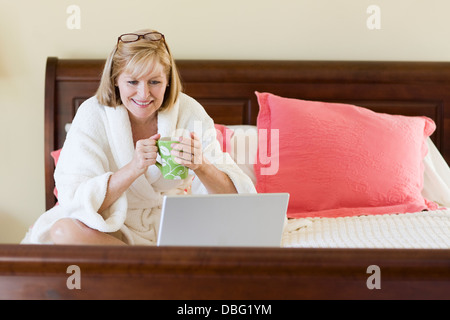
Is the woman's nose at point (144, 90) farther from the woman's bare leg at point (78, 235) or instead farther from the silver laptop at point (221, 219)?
the silver laptop at point (221, 219)

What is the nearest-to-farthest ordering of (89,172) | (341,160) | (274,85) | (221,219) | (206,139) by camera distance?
1. (221,219)
2. (89,172)
3. (206,139)
4. (341,160)
5. (274,85)

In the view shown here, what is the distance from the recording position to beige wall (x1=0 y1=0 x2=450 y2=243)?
2750mm

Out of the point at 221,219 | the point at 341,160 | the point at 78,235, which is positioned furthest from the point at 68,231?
the point at 341,160

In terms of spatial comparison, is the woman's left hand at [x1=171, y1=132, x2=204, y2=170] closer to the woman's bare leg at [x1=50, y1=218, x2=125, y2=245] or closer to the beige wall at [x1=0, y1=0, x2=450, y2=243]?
the woman's bare leg at [x1=50, y1=218, x2=125, y2=245]

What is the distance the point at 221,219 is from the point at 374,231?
735 millimetres

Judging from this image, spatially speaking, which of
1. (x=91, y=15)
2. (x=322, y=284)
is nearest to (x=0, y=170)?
(x=91, y=15)

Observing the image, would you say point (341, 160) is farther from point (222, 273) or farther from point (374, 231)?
point (222, 273)

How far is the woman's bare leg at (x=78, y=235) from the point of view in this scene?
188cm

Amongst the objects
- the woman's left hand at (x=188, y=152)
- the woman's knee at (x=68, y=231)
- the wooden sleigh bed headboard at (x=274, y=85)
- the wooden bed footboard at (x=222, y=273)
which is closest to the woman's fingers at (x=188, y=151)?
the woman's left hand at (x=188, y=152)

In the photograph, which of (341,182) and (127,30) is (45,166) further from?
(341,182)

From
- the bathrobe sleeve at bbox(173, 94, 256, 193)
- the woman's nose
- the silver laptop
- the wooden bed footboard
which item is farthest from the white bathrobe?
the wooden bed footboard

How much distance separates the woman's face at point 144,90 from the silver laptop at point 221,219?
62 centimetres

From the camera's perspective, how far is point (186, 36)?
2.78 m

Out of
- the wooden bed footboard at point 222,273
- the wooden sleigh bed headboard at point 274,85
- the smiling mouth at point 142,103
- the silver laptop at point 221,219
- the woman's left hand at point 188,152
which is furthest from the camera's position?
the wooden sleigh bed headboard at point 274,85
